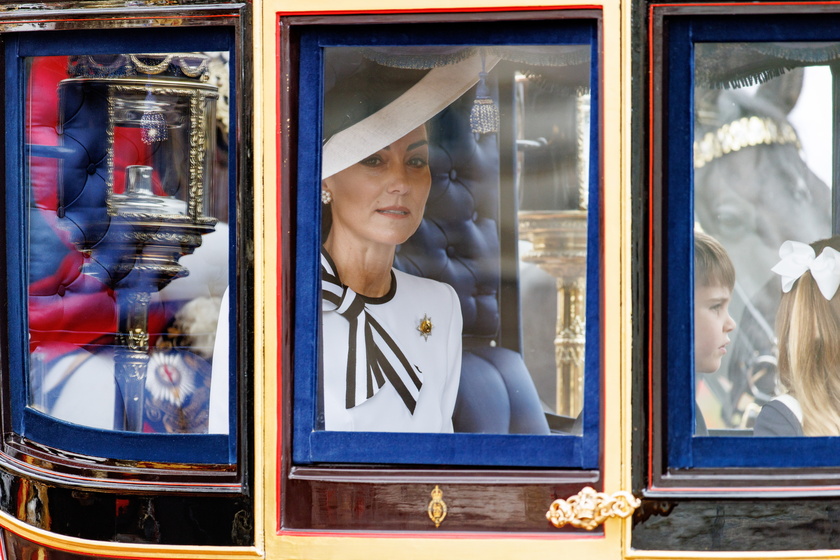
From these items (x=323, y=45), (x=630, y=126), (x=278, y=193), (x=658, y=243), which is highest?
(x=323, y=45)

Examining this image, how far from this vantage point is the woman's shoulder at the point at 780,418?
194 cm

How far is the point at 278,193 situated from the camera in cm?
184

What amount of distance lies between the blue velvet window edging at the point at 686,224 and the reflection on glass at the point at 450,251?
0.66ft

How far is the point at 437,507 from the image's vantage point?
6.03 feet

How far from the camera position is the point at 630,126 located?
5.88ft

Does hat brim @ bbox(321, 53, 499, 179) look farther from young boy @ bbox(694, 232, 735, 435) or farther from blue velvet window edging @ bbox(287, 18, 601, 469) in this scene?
young boy @ bbox(694, 232, 735, 435)

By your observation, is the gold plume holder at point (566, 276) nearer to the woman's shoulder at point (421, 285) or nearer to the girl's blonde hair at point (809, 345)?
the woman's shoulder at point (421, 285)

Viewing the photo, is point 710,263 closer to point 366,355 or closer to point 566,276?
point 566,276

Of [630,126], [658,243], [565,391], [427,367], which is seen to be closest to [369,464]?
[427,367]

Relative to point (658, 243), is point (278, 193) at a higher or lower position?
higher

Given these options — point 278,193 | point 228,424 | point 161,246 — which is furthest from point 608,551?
point 161,246

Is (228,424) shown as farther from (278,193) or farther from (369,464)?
(278,193)

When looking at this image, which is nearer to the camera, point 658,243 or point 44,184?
point 658,243

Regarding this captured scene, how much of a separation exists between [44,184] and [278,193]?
626 millimetres
